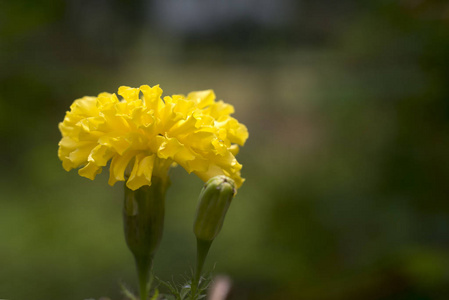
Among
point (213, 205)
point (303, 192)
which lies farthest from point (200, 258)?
point (303, 192)

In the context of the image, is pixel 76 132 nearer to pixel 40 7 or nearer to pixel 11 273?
pixel 11 273

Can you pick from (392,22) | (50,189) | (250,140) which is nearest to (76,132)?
→ (392,22)

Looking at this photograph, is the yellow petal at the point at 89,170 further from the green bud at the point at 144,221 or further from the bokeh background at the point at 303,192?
the bokeh background at the point at 303,192

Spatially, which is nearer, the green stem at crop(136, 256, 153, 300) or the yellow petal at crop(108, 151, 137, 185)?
the yellow petal at crop(108, 151, 137, 185)

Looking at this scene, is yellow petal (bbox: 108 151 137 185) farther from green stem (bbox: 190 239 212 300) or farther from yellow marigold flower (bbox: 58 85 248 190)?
green stem (bbox: 190 239 212 300)

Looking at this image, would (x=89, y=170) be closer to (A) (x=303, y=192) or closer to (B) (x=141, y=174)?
(B) (x=141, y=174)

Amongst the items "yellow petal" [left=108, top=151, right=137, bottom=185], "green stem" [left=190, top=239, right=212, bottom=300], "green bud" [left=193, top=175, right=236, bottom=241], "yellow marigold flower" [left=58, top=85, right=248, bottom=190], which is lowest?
"green stem" [left=190, top=239, right=212, bottom=300]

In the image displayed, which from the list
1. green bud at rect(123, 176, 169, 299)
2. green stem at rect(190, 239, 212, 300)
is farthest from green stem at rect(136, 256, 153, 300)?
green stem at rect(190, 239, 212, 300)
